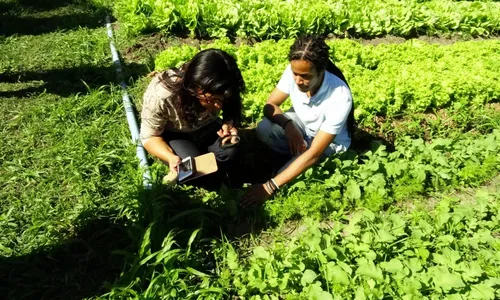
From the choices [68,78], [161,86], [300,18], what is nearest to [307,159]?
[161,86]

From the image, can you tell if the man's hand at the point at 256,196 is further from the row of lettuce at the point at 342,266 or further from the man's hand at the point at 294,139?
the man's hand at the point at 294,139

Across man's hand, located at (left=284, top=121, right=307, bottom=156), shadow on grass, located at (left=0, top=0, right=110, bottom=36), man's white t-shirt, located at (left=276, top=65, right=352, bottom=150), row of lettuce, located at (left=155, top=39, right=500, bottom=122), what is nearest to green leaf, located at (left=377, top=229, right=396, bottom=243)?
man's white t-shirt, located at (left=276, top=65, right=352, bottom=150)

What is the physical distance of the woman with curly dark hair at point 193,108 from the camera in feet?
9.80

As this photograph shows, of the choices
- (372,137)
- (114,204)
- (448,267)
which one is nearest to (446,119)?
(372,137)

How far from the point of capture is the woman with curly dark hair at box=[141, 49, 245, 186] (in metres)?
2.99

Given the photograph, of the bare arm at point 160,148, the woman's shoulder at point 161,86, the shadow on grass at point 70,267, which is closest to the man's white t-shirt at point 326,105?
the woman's shoulder at point 161,86

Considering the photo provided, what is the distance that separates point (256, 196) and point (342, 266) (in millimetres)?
1101

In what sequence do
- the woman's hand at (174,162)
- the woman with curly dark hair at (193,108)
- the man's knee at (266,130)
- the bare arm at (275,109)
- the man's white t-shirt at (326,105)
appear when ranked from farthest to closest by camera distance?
the man's knee at (266,130) → the bare arm at (275,109) → the man's white t-shirt at (326,105) → the woman's hand at (174,162) → the woman with curly dark hair at (193,108)

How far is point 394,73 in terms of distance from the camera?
18.2ft

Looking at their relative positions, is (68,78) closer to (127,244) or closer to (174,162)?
(174,162)

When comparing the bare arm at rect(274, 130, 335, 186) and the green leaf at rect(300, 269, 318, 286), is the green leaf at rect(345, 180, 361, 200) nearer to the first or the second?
the bare arm at rect(274, 130, 335, 186)

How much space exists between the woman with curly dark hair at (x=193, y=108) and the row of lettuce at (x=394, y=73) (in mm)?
1044

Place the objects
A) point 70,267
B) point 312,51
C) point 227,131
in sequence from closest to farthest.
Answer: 1. point 70,267
2. point 312,51
3. point 227,131

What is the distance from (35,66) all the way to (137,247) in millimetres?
4071
